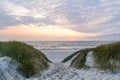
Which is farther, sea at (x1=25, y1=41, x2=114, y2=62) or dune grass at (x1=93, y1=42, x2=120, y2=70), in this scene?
sea at (x1=25, y1=41, x2=114, y2=62)

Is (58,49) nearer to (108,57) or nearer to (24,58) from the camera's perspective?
(24,58)

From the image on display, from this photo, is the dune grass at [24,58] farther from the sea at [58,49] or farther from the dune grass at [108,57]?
the sea at [58,49]

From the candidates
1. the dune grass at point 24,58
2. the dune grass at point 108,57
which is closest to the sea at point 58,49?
the dune grass at point 24,58

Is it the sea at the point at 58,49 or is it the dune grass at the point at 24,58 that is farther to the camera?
the sea at the point at 58,49

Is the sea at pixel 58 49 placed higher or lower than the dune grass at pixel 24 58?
lower

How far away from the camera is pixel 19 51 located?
8781 millimetres

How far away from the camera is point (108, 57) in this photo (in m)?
8.58

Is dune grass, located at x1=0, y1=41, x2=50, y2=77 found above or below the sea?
above

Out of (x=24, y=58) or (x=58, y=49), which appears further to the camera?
(x=58, y=49)

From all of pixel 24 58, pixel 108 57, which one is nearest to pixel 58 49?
pixel 24 58

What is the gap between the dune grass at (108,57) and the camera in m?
8.28

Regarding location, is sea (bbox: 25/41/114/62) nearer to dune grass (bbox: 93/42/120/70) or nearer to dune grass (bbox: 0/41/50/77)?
dune grass (bbox: 0/41/50/77)

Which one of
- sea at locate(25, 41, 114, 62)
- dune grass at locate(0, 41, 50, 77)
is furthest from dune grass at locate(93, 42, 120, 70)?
sea at locate(25, 41, 114, 62)

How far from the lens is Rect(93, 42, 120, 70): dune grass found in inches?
326
